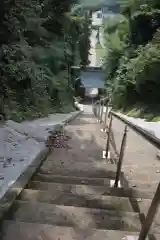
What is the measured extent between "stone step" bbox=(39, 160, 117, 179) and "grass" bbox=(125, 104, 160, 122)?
24.6 feet

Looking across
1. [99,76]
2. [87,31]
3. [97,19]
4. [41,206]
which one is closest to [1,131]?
[41,206]

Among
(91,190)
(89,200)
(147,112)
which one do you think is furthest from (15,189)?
(147,112)

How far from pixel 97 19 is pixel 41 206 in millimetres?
35368

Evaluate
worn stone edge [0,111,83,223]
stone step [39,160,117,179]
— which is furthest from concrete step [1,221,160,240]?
stone step [39,160,117,179]

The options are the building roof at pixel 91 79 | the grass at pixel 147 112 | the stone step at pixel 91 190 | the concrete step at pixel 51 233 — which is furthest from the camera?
the building roof at pixel 91 79

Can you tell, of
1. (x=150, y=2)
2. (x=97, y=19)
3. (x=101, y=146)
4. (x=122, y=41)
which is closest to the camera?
(x=101, y=146)

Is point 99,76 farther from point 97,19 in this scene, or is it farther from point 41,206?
point 41,206

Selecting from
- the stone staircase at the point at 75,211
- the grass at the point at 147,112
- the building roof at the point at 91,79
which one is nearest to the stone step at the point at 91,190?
the stone staircase at the point at 75,211

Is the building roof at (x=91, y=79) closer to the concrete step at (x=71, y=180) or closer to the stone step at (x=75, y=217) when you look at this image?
the concrete step at (x=71, y=180)

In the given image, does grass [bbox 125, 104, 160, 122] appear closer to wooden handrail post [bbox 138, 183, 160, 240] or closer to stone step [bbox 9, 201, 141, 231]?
stone step [bbox 9, 201, 141, 231]

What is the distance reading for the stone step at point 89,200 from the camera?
7.67ft

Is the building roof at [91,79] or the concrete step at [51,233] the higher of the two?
the concrete step at [51,233]

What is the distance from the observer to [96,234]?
1.72 metres

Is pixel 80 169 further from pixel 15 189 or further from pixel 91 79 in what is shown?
pixel 91 79
